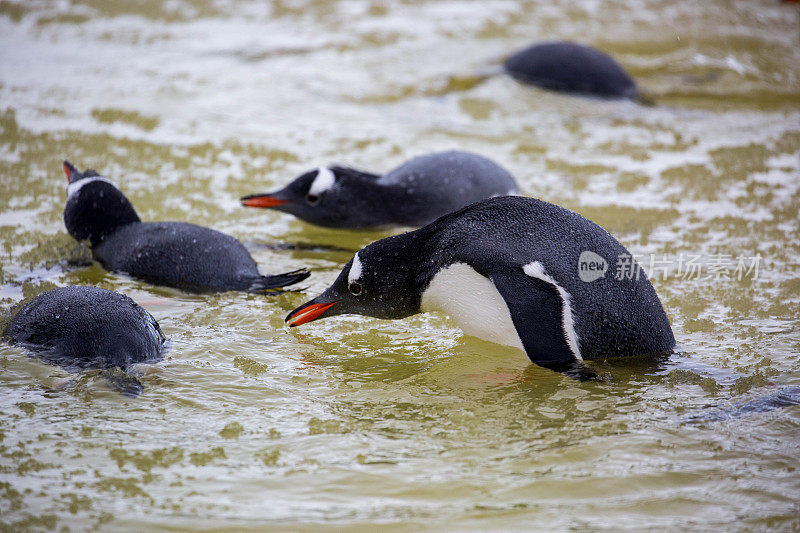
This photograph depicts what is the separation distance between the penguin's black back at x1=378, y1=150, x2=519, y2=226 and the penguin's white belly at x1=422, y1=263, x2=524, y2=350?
132cm

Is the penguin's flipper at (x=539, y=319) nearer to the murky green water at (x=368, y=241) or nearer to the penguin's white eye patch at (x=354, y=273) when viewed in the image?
the murky green water at (x=368, y=241)

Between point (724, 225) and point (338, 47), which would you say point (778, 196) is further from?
point (338, 47)

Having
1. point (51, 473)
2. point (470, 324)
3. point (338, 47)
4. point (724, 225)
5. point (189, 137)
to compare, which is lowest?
point (51, 473)

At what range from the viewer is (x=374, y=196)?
14.4 ft

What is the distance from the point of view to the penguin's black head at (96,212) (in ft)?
12.5

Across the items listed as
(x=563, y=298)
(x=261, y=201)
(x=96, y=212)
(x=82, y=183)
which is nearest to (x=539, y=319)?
(x=563, y=298)

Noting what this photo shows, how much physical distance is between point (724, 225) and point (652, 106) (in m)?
2.22

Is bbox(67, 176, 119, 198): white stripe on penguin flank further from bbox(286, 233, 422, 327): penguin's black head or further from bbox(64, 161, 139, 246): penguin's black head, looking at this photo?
bbox(286, 233, 422, 327): penguin's black head

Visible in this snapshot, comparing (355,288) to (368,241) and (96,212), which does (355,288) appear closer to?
(368,241)

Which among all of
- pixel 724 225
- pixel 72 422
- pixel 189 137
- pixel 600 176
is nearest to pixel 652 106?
pixel 600 176

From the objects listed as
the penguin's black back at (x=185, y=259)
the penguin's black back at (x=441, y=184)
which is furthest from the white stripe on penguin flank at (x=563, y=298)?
the penguin's black back at (x=441, y=184)

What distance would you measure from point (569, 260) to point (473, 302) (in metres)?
0.37

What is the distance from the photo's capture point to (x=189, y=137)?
5465mm

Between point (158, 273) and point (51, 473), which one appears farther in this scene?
point (158, 273)
